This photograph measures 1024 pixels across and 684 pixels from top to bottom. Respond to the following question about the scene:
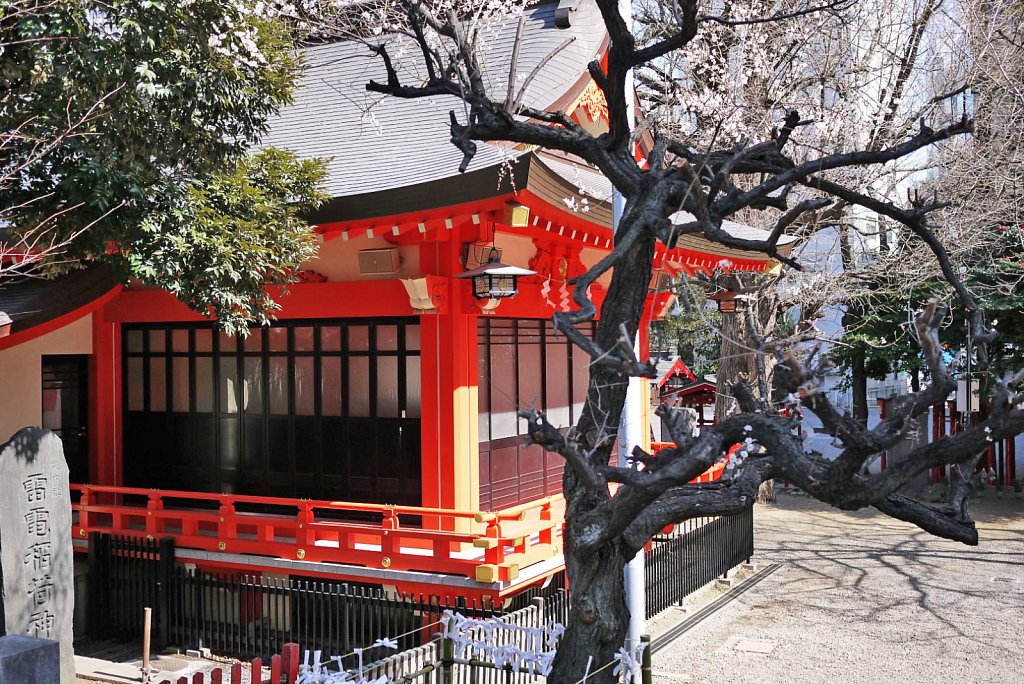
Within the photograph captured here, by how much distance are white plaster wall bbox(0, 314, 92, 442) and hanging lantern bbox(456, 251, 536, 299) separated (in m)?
6.22

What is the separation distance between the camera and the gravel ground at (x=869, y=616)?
10.2 m

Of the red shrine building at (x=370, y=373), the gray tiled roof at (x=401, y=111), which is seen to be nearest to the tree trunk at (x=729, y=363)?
the red shrine building at (x=370, y=373)

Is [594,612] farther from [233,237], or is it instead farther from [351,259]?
[351,259]

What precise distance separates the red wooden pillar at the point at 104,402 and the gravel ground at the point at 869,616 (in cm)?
861

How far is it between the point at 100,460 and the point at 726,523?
961cm

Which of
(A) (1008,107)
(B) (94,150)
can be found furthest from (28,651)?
(A) (1008,107)

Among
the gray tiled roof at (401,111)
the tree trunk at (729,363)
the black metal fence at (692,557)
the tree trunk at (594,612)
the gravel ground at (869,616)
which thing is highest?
the gray tiled roof at (401,111)

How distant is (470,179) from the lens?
9.46 meters

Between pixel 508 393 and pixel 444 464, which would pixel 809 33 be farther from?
pixel 444 464

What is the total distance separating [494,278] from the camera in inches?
414

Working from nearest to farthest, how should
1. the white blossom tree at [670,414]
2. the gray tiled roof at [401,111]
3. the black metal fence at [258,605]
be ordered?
the white blossom tree at [670,414] < the black metal fence at [258,605] < the gray tiled roof at [401,111]

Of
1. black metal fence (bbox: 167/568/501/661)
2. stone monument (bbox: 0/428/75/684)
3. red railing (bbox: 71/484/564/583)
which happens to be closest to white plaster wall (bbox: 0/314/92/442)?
red railing (bbox: 71/484/564/583)

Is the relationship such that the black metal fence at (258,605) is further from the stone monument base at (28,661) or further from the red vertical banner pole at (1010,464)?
the red vertical banner pole at (1010,464)

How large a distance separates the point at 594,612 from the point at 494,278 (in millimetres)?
6497
